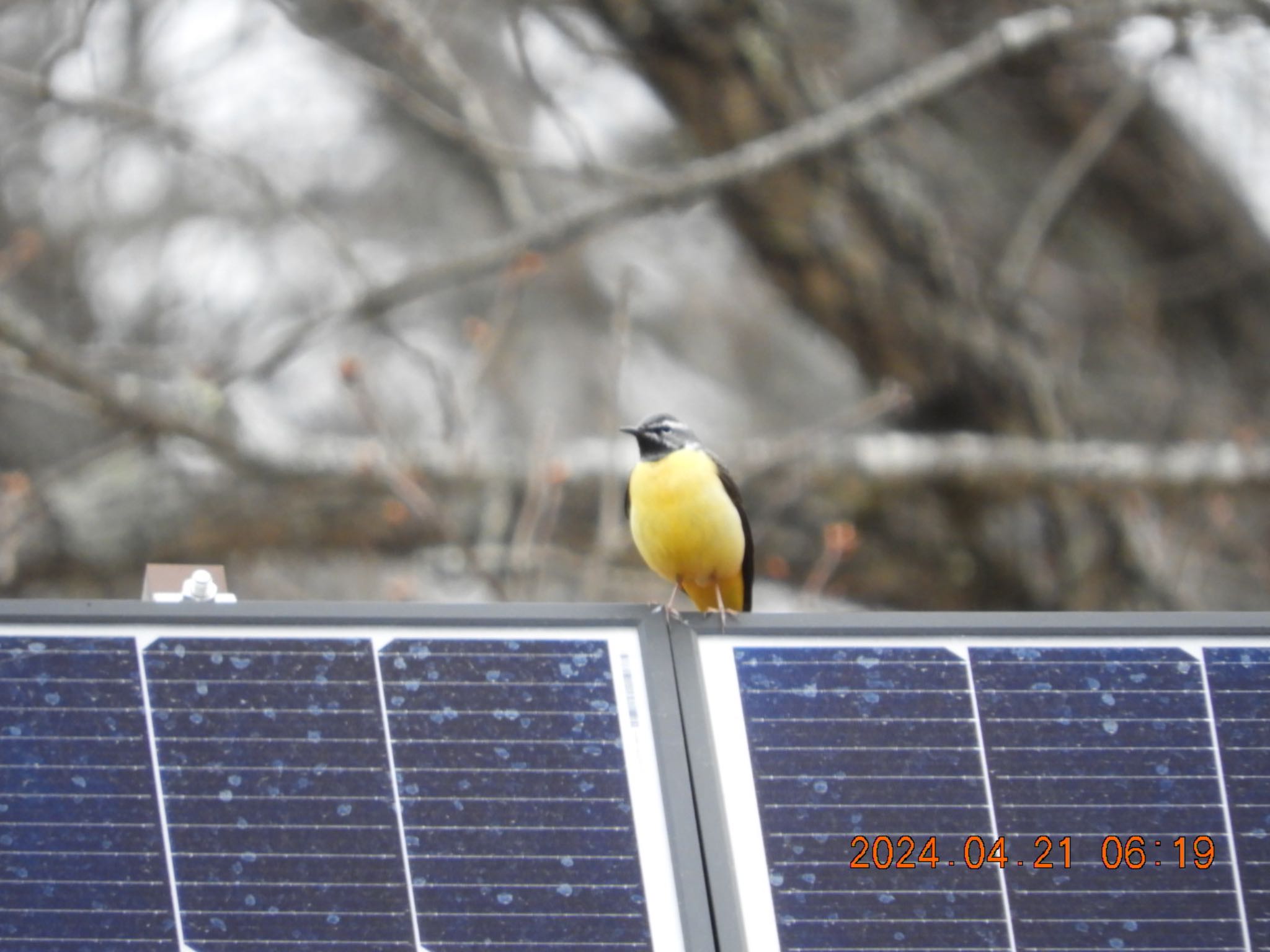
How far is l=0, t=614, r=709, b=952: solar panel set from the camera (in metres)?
3.06

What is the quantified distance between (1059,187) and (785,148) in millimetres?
2263

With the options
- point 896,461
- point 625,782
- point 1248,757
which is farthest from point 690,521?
point 896,461

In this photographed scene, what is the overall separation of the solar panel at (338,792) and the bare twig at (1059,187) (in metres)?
5.80

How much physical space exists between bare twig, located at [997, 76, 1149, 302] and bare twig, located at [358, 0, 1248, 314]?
107 centimetres

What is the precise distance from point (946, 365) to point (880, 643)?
5.28 meters

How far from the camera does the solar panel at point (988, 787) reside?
10.1ft

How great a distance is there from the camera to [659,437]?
5.52 meters

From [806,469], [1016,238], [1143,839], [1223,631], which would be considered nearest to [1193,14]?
[1016,238]

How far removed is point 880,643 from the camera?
3391 mm

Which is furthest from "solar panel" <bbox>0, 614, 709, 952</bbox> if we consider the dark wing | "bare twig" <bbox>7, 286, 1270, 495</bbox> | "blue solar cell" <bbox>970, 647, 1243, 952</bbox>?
"bare twig" <bbox>7, 286, 1270, 495</bbox>

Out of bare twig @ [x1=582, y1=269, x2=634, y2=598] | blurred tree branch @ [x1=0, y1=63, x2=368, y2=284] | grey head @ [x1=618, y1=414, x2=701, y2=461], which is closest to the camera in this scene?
grey head @ [x1=618, y1=414, x2=701, y2=461]

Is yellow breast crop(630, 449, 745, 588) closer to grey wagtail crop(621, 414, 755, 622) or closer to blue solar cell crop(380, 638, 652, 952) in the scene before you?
grey wagtail crop(621, 414, 755, 622)
